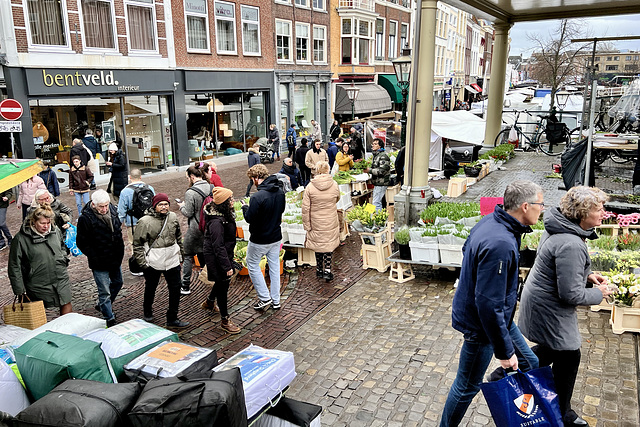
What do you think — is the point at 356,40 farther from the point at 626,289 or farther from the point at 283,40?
the point at 626,289

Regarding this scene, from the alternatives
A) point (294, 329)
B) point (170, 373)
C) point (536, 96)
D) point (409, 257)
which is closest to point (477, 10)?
point (409, 257)

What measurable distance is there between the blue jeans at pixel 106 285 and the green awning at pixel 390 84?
104 feet

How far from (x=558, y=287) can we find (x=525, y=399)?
0.75m

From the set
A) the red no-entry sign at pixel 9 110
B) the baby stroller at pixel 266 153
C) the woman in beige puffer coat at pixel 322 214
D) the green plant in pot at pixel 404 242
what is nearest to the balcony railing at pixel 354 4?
the baby stroller at pixel 266 153

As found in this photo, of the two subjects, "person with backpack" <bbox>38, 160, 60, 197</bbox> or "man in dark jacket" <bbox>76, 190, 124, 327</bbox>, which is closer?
"man in dark jacket" <bbox>76, 190, 124, 327</bbox>

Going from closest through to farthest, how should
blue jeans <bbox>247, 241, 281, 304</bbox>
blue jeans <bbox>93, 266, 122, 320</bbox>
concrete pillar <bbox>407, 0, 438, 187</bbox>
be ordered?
blue jeans <bbox>93, 266, 122, 320</bbox> < blue jeans <bbox>247, 241, 281, 304</bbox> < concrete pillar <bbox>407, 0, 438, 187</bbox>

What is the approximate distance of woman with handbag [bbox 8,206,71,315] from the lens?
5222mm

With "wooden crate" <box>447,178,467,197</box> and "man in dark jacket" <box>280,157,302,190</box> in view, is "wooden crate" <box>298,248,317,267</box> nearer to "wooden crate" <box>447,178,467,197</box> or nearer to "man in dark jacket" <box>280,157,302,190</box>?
"man in dark jacket" <box>280,157,302,190</box>

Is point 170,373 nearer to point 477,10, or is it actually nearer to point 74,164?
point 74,164

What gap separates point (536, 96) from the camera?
39.0m

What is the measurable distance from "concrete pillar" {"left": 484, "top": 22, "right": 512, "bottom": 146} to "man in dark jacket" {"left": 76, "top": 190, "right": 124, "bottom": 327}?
12.0 m

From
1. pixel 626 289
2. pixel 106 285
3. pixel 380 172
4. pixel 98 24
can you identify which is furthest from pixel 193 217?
pixel 98 24

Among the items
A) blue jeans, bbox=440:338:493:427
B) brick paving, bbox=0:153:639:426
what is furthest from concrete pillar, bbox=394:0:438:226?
blue jeans, bbox=440:338:493:427

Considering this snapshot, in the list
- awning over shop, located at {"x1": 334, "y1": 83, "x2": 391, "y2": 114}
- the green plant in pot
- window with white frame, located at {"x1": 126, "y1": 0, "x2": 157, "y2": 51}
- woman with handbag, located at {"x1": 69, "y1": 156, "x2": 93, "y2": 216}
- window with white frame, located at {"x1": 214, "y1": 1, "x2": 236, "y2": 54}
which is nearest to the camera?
the green plant in pot
